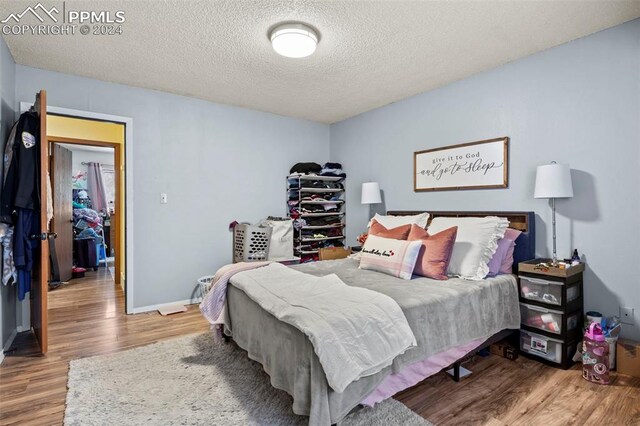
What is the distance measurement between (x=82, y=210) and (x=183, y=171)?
379 centimetres

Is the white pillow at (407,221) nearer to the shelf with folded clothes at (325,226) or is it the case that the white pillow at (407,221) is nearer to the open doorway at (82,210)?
the shelf with folded clothes at (325,226)

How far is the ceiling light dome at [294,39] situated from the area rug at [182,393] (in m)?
2.36

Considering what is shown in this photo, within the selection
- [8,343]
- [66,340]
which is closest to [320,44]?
[66,340]

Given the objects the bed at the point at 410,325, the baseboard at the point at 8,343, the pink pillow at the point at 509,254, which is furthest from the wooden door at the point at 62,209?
the pink pillow at the point at 509,254

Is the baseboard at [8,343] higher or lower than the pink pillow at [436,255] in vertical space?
lower

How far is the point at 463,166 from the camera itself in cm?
337

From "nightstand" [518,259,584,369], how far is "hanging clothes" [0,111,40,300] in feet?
12.8

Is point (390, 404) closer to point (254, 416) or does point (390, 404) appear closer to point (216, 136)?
point (254, 416)

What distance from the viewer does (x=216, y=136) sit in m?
4.16

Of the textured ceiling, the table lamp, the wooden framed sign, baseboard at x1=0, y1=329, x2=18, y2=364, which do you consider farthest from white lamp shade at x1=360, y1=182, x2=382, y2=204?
baseboard at x1=0, y1=329, x2=18, y2=364

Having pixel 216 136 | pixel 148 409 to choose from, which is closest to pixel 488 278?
pixel 148 409

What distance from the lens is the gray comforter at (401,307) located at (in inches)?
60.3

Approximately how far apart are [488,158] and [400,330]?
2.17 m

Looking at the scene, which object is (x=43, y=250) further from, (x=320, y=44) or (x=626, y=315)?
(x=626, y=315)
